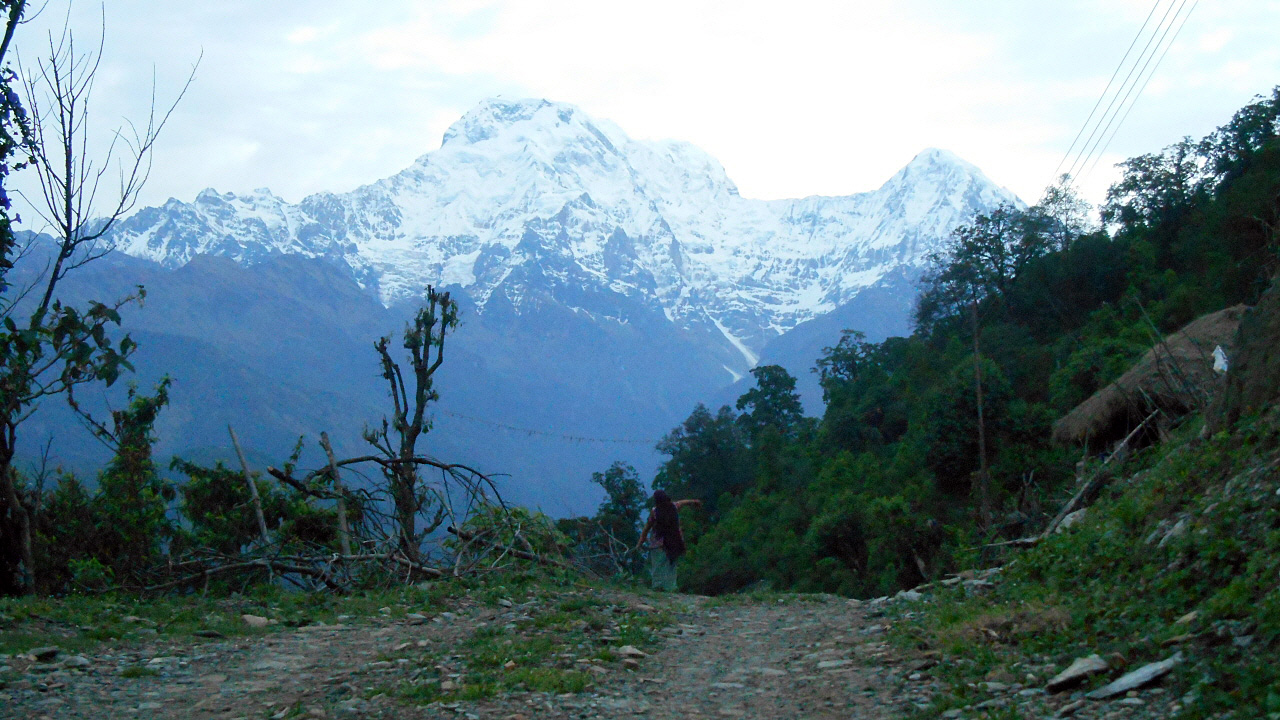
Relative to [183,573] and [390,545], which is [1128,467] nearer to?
[390,545]

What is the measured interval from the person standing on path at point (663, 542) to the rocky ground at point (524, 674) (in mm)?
4101

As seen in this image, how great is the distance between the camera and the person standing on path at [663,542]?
11828 mm

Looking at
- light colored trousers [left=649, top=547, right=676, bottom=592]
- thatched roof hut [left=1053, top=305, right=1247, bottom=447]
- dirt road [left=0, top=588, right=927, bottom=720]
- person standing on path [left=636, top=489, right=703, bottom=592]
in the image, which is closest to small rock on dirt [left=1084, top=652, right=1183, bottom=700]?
dirt road [left=0, top=588, right=927, bottom=720]

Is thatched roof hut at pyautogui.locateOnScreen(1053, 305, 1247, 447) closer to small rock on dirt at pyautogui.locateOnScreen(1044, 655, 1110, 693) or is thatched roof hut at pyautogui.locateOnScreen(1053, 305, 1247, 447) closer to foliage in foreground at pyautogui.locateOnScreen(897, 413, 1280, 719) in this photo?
foliage in foreground at pyautogui.locateOnScreen(897, 413, 1280, 719)

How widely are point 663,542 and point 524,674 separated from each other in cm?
664

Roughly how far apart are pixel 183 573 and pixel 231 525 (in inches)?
247

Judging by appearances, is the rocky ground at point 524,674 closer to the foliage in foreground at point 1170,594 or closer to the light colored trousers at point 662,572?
the foliage in foreground at point 1170,594

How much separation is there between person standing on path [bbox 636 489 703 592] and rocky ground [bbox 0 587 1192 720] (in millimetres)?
4101

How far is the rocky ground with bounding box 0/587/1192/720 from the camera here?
15.3ft

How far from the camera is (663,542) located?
11.8 meters

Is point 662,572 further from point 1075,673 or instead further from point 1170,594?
point 1075,673

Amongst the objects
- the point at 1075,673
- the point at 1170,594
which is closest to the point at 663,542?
the point at 1170,594

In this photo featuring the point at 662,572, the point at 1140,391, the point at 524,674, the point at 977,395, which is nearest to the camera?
the point at 524,674

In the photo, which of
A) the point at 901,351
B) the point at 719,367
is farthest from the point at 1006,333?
the point at 719,367
